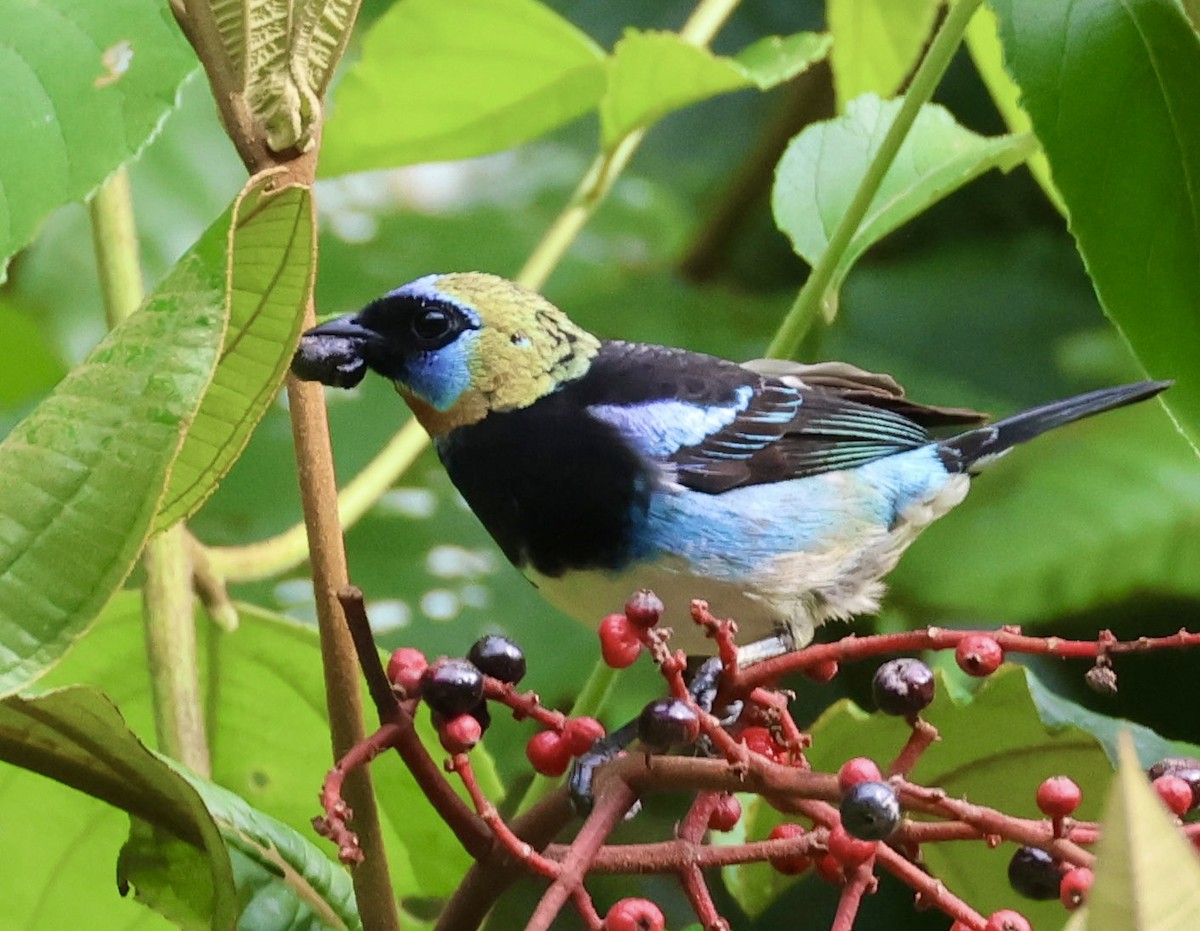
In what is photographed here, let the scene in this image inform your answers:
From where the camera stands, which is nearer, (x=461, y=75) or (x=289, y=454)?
(x=461, y=75)

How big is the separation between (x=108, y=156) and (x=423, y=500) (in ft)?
3.58

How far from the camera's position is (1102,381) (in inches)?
73.3

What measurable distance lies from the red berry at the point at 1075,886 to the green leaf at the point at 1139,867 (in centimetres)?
19

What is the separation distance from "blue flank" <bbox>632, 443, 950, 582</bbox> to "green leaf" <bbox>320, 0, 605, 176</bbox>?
0.46 metres

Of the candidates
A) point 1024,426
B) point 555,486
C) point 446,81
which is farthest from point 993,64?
point 555,486

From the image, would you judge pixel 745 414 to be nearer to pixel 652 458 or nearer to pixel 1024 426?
pixel 652 458

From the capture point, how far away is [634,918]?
2.06ft

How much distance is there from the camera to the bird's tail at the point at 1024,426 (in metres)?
1.10

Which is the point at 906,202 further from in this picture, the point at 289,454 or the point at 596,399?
the point at 289,454

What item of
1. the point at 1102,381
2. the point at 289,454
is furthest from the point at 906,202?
the point at 289,454

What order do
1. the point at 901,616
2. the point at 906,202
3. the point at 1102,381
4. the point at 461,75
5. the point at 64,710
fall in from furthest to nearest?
the point at 1102,381 → the point at 901,616 → the point at 461,75 → the point at 906,202 → the point at 64,710

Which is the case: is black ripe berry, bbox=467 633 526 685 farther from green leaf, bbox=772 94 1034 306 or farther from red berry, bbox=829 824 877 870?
green leaf, bbox=772 94 1034 306

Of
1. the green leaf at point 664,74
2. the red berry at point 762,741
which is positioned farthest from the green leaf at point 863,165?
the red berry at point 762,741

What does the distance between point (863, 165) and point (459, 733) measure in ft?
2.45
